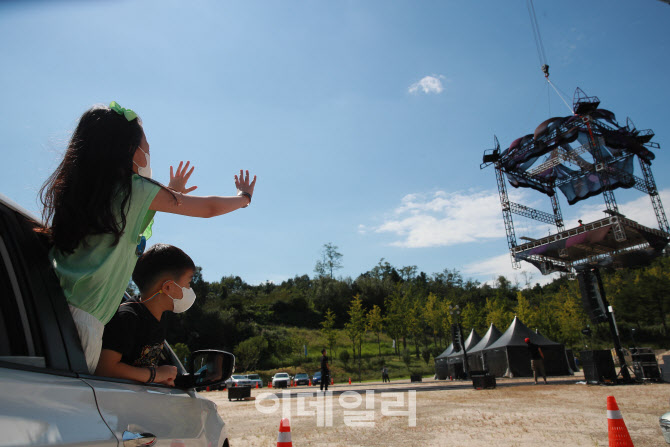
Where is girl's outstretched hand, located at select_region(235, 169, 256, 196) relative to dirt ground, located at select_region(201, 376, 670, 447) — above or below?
above

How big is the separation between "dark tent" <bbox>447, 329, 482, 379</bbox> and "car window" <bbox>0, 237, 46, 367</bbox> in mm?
26316

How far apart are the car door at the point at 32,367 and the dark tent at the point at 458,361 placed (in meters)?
26.2

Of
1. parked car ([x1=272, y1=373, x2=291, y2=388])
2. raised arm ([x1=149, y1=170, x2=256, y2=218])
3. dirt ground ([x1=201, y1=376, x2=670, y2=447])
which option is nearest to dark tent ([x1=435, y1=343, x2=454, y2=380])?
parked car ([x1=272, y1=373, x2=291, y2=388])

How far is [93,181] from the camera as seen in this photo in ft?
4.83

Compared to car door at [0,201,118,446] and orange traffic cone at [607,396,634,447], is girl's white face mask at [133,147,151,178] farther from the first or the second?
orange traffic cone at [607,396,634,447]

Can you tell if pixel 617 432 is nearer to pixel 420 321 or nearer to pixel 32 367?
pixel 32 367

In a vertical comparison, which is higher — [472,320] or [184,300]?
[472,320]

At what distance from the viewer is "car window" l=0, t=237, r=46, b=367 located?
40.6 inches

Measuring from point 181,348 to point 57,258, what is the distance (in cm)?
4249

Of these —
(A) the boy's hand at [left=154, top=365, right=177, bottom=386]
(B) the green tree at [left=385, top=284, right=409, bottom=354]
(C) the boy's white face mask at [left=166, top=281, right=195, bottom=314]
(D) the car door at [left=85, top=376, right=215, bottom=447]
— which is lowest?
(D) the car door at [left=85, top=376, right=215, bottom=447]

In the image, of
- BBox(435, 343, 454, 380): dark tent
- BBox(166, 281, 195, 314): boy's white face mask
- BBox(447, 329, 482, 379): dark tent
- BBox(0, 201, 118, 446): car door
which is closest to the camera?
BBox(0, 201, 118, 446): car door

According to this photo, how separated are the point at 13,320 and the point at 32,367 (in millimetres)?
171

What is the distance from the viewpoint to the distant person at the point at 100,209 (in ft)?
4.31

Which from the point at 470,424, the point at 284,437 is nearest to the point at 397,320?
the point at 470,424
